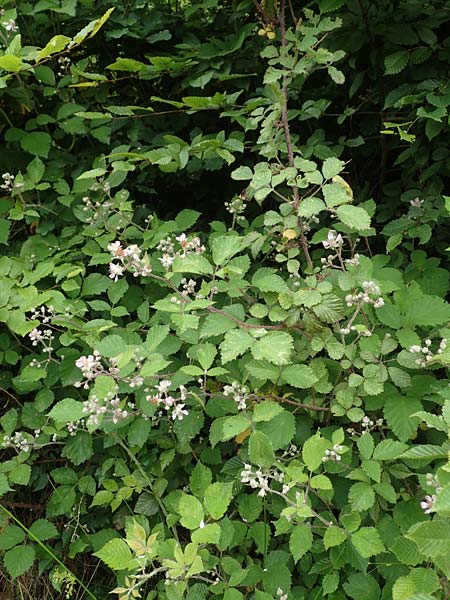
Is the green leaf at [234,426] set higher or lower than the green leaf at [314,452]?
higher

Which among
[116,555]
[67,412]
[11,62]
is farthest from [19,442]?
[11,62]

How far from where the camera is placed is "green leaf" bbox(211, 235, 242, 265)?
4.79ft

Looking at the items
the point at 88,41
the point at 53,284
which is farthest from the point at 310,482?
the point at 88,41

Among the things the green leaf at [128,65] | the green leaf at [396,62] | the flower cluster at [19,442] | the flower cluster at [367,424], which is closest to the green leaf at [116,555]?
the flower cluster at [19,442]

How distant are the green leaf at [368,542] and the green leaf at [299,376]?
1.18 feet

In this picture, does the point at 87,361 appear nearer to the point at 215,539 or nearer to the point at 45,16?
the point at 215,539

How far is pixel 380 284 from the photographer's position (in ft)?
5.05

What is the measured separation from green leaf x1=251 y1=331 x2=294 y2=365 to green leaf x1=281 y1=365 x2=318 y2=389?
0.12 meters

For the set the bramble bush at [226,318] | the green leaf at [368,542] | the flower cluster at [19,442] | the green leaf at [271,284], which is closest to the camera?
the green leaf at [368,542]

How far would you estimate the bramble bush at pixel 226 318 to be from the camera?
1370 millimetres

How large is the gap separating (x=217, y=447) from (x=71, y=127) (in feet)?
4.28

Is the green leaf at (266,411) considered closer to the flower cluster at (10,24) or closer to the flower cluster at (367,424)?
the flower cluster at (367,424)

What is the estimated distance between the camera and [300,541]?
1327 millimetres

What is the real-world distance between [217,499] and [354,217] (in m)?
0.78
